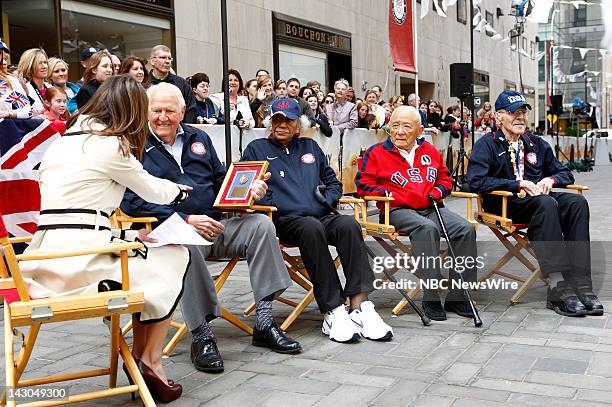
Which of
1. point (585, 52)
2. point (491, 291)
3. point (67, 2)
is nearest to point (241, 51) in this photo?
point (67, 2)

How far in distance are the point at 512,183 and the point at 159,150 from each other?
99.2 inches

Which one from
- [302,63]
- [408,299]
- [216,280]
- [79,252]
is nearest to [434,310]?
[408,299]

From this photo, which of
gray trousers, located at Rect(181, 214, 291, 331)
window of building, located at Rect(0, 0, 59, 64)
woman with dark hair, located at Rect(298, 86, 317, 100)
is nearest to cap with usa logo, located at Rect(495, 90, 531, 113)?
gray trousers, located at Rect(181, 214, 291, 331)

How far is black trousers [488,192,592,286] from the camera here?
505 centimetres

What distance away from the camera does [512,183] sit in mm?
5309

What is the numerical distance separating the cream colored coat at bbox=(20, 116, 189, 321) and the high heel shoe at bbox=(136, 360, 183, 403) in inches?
12.8

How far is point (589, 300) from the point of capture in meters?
4.93

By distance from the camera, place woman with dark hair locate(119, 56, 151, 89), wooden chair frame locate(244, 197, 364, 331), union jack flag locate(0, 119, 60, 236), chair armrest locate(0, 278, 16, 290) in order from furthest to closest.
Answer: woman with dark hair locate(119, 56, 151, 89) → union jack flag locate(0, 119, 60, 236) → wooden chair frame locate(244, 197, 364, 331) → chair armrest locate(0, 278, 16, 290)

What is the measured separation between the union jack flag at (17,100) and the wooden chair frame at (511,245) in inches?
145

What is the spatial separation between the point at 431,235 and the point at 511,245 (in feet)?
2.92

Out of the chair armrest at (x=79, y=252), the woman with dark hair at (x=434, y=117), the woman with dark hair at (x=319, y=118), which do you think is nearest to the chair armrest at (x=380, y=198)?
the chair armrest at (x=79, y=252)

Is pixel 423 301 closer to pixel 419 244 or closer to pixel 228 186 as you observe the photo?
pixel 419 244

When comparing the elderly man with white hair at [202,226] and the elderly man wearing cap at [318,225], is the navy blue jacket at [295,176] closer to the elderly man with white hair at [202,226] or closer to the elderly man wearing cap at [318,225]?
the elderly man wearing cap at [318,225]

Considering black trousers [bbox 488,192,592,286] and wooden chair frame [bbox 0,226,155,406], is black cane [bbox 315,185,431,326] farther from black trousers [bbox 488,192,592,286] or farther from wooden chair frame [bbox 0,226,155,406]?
wooden chair frame [bbox 0,226,155,406]
